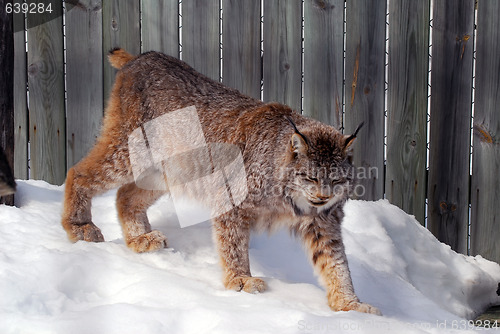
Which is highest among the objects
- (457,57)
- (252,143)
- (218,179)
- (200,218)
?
(457,57)

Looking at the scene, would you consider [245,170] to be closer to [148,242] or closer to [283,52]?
[148,242]

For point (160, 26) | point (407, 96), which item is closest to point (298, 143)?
point (407, 96)

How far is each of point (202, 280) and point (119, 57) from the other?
1673 mm

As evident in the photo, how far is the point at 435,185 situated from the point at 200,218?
175 cm

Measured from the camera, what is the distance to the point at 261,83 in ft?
13.1

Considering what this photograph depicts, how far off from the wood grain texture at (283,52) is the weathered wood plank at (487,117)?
131cm

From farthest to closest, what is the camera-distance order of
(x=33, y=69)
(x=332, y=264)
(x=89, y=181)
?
(x=33, y=69)
(x=89, y=181)
(x=332, y=264)

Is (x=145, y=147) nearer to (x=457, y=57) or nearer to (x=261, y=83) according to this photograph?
(x=261, y=83)

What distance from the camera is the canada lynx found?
8.90 feet

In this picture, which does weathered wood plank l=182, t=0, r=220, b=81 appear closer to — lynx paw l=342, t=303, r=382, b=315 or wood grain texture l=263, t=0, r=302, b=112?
wood grain texture l=263, t=0, r=302, b=112

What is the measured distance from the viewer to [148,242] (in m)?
3.12

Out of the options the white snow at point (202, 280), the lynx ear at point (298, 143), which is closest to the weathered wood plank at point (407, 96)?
the white snow at point (202, 280)

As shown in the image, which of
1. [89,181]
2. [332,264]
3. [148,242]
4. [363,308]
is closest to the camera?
[363,308]

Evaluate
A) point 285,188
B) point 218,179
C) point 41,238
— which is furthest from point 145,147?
point 285,188
